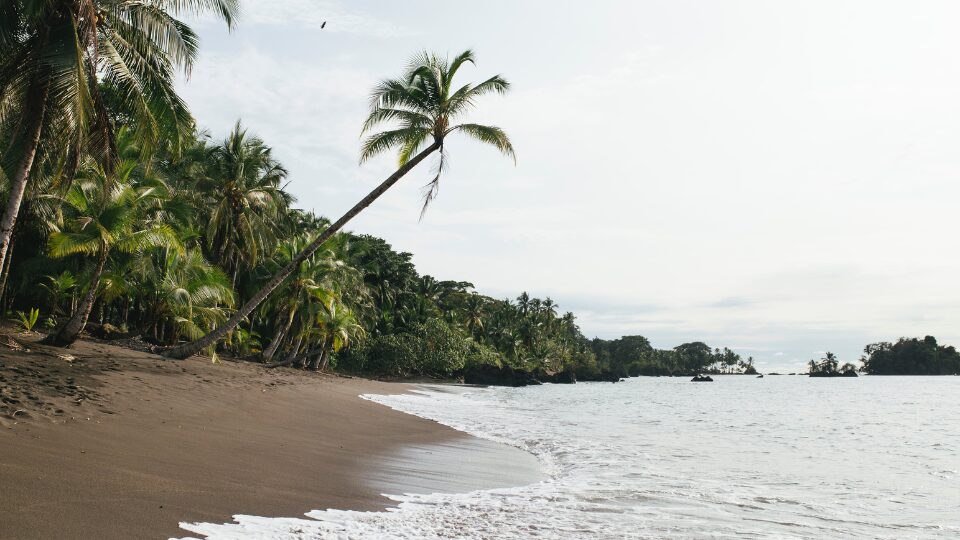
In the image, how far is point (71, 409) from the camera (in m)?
8.27

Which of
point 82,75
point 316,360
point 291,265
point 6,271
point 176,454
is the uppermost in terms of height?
point 82,75

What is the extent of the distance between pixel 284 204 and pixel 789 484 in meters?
31.1

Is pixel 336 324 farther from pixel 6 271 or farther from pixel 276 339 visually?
pixel 6 271

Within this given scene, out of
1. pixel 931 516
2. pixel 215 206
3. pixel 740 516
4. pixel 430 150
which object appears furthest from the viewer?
pixel 215 206

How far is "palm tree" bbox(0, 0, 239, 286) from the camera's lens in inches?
375

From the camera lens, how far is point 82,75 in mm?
8969

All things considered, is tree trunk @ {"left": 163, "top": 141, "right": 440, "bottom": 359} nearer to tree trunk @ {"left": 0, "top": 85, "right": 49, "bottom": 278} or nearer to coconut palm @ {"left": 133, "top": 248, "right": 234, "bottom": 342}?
coconut palm @ {"left": 133, "top": 248, "right": 234, "bottom": 342}

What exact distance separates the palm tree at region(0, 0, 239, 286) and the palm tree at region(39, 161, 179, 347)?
198cm

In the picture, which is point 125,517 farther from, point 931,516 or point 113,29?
point 113,29

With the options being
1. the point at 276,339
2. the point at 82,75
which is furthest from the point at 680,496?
the point at 276,339

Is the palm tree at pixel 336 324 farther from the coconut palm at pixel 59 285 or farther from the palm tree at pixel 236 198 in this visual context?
the coconut palm at pixel 59 285

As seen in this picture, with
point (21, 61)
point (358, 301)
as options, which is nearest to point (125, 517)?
point (21, 61)

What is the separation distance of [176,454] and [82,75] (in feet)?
18.9

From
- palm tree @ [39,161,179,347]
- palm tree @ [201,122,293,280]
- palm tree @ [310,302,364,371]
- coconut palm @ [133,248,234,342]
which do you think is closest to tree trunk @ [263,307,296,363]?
palm tree @ [310,302,364,371]
